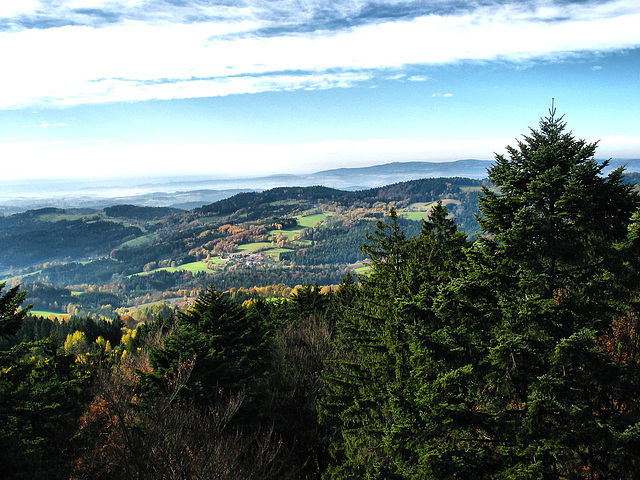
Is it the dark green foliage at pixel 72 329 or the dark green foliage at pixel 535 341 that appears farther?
the dark green foliage at pixel 72 329

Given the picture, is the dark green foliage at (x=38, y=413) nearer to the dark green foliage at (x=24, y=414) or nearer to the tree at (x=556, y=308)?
the dark green foliage at (x=24, y=414)

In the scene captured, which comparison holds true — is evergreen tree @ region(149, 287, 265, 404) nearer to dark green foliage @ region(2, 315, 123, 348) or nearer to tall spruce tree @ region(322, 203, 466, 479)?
tall spruce tree @ region(322, 203, 466, 479)

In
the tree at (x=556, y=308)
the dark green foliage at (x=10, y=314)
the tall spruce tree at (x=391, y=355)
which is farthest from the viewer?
the dark green foliage at (x=10, y=314)

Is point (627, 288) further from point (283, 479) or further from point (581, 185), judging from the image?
point (283, 479)

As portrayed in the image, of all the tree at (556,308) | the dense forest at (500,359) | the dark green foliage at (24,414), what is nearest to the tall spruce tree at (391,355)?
the dense forest at (500,359)

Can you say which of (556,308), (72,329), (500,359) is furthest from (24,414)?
(72,329)

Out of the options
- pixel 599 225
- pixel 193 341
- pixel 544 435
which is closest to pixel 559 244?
pixel 599 225

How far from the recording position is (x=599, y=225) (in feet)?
31.0

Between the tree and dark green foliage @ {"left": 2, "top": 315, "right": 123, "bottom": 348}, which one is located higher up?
the tree

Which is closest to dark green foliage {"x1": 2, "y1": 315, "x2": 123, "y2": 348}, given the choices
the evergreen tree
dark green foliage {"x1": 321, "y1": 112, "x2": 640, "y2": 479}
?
the evergreen tree

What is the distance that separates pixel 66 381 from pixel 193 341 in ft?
29.3

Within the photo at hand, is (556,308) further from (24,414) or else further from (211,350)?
(24,414)

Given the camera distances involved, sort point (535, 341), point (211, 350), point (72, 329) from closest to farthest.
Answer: point (535, 341), point (211, 350), point (72, 329)

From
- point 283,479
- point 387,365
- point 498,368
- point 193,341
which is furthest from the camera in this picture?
point 193,341
